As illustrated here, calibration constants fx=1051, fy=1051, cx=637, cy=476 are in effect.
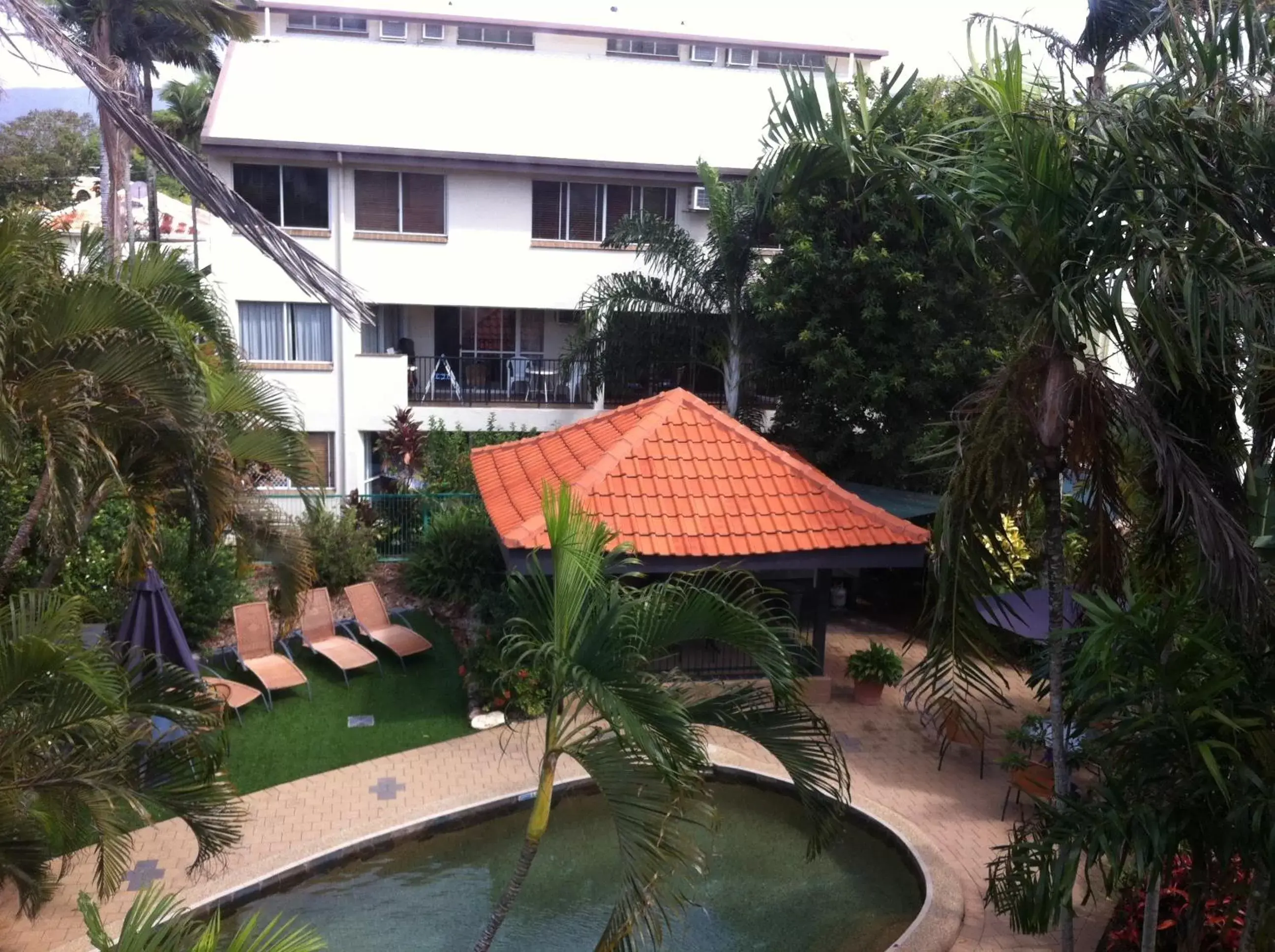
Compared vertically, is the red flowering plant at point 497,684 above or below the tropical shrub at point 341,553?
below

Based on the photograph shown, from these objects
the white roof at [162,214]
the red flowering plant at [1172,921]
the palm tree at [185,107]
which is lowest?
the red flowering plant at [1172,921]

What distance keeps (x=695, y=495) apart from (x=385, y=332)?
11.8m

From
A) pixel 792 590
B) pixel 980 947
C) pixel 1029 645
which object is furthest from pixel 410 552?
pixel 980 947

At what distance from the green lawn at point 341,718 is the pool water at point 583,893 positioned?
2139 mm

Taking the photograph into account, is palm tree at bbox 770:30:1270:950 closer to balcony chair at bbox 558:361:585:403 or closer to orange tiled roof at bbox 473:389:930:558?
orange tiled roof at bbox 473:389:930:558

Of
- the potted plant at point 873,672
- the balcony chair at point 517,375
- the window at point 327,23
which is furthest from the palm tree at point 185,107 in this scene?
A: the potted plant at point 873,672

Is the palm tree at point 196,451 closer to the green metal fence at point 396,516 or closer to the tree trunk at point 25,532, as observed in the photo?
the tree trunk at point 25,532

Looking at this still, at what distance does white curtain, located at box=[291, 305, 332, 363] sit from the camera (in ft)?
68.1

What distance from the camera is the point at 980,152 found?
5371mm

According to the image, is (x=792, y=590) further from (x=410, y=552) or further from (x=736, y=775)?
(x=410, y=552)

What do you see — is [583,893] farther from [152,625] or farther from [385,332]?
[385,332]

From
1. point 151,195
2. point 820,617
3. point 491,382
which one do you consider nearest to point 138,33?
point 151,195

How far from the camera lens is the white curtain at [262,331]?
2067 cm

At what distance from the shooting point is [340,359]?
67.8 ft
